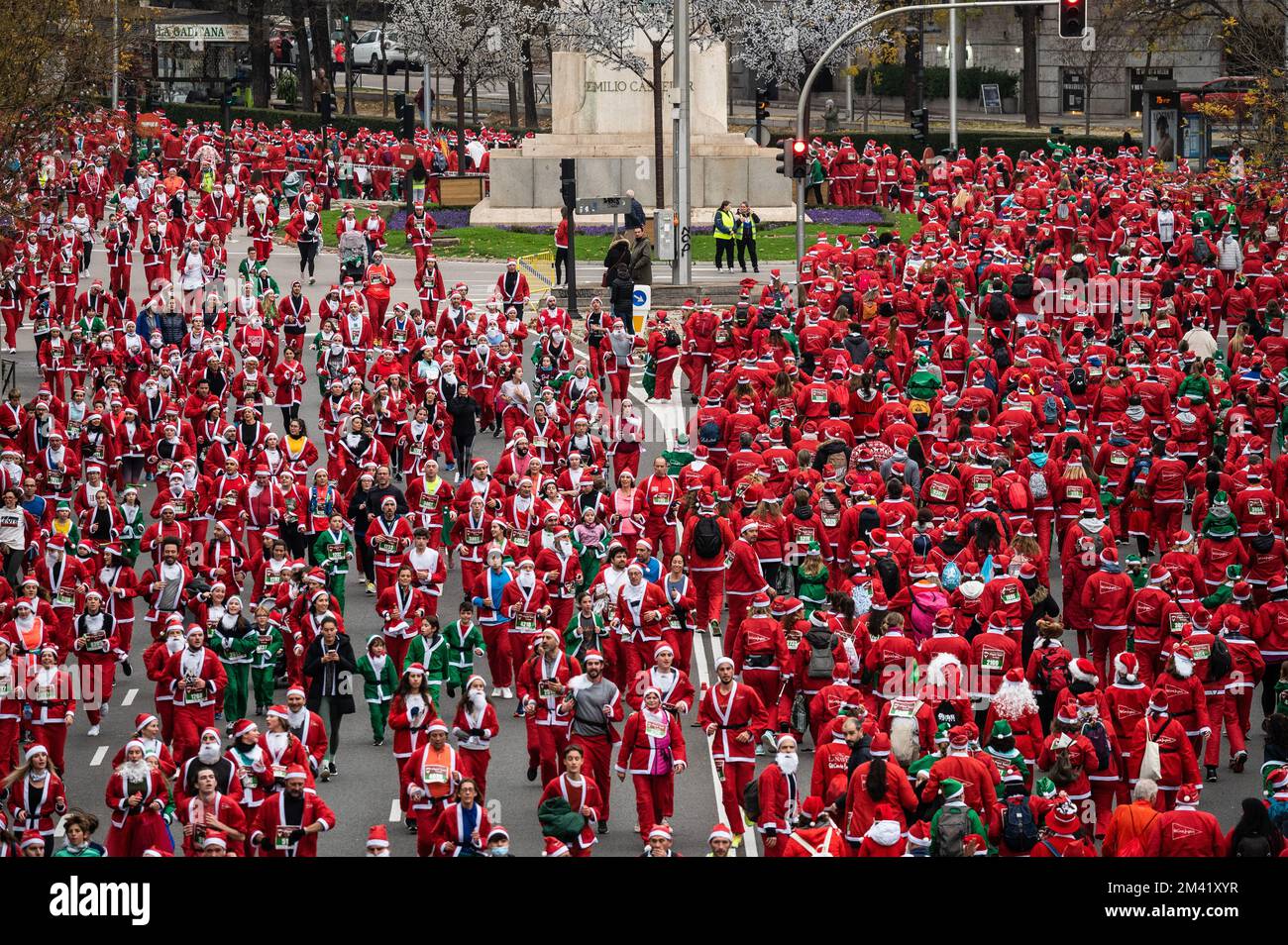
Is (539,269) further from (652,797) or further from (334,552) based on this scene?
(652,797)

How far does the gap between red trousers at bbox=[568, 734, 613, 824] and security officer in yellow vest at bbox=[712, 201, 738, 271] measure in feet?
80.9

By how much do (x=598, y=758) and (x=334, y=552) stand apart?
16.3 feet

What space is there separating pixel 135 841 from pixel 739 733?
4.14m

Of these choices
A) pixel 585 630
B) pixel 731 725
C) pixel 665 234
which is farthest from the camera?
pixel 665 234

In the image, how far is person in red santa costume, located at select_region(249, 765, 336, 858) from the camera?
13.6m

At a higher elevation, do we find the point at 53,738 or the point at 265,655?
the point at 265,655

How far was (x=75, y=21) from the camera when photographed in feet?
107

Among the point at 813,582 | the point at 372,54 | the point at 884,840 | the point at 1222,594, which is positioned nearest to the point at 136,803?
the point at 884,840

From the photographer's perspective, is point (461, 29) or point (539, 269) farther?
point (461, 29)

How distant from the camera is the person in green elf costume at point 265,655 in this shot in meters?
17.3

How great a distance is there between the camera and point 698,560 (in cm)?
1914

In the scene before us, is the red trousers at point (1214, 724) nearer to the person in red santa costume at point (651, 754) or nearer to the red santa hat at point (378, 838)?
the person in red santa costume at point (651, 754)
